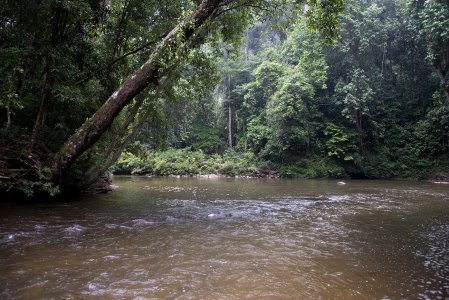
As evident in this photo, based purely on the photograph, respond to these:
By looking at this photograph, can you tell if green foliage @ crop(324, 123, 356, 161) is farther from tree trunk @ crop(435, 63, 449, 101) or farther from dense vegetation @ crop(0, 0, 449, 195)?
tree trunk @ crop(435, 63, 449, 101)

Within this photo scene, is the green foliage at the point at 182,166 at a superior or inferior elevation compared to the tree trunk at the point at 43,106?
inferior

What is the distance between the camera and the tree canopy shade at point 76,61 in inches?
333

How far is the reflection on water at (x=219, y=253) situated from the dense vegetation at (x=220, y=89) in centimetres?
215

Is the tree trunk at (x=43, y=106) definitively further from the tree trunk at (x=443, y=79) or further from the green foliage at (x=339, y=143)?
the tree trunk at (x=443, y=79)

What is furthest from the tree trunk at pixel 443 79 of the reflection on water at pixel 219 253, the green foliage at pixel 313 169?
the reflection on water at pixel 219 253

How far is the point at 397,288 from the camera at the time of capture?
4.51 meters

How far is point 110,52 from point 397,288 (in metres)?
11.5

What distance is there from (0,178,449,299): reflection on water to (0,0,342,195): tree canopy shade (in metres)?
2.43

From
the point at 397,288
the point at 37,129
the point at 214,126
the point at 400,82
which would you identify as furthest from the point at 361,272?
the point at 214,126

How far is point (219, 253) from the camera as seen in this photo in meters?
5.94

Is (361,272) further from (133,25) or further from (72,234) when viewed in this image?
(133,25)

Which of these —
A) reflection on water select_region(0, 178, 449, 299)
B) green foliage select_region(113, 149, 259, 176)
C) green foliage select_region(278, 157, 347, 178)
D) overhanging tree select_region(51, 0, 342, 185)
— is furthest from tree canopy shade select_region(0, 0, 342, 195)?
green foliage select_region(278, 157, 347, 178)

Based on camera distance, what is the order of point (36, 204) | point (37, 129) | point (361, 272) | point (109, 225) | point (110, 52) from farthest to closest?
point (110, 52) → point (36, 204) → point (37, 129) → point (109, 225) → point (361, 272)

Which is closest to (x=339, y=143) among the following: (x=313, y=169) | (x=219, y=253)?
(x=313, y=169)
